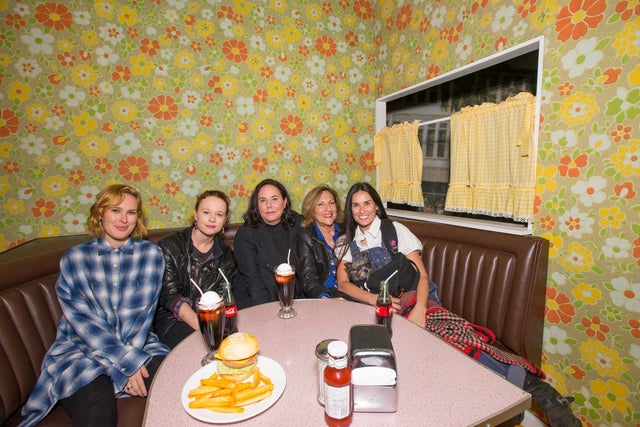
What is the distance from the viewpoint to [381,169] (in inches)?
128

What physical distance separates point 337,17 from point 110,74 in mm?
2066

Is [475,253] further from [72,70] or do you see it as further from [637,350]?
[72,70]

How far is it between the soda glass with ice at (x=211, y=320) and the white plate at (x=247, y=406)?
7 cm

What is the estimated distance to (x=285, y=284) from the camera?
1.33 m

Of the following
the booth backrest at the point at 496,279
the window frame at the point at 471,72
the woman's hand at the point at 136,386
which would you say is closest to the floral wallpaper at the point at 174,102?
the window frame at the point at 471,72

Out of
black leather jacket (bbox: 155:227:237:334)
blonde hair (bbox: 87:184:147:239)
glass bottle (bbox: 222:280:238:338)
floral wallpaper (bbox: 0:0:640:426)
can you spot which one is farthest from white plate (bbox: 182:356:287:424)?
floral wallpaper (bbox: 0:0:640:426)

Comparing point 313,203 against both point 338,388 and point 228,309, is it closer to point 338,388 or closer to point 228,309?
point 228,309

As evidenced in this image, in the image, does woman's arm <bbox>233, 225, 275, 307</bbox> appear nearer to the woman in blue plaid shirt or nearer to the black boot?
the woman in blue plaid shirt

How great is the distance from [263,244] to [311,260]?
0.36 meters

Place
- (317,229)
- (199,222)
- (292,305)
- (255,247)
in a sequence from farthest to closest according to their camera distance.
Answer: (317,229) < (255,247) < (199,222) < (292,305)

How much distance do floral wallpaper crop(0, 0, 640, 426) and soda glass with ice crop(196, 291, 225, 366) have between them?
181 centimetres

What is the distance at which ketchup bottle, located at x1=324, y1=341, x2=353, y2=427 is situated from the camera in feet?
2.32

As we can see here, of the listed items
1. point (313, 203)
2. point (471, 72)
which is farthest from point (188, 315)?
point (471, 72)

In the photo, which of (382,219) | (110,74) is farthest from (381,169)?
(110,74)
